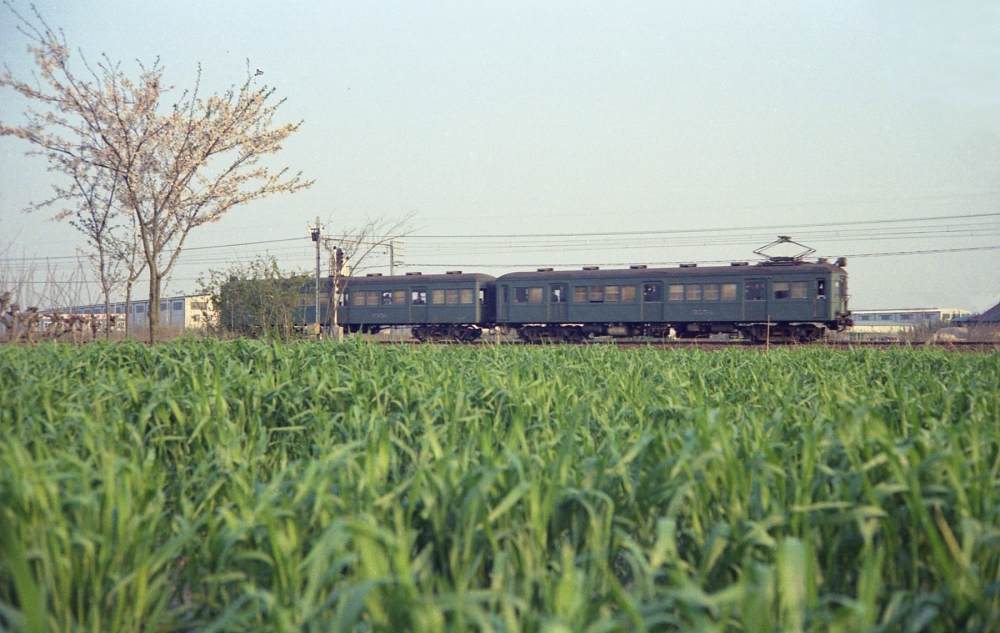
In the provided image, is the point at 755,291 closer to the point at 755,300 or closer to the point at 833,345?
the point at 755,300

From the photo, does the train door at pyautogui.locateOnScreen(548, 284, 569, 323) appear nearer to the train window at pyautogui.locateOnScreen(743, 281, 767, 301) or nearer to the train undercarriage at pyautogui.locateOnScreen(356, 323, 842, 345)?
the train undercarriage at pyautogui.locateOnScreen(356, 323, 842, 345)

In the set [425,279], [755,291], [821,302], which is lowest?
[821,302]

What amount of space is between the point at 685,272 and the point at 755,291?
7.86ft

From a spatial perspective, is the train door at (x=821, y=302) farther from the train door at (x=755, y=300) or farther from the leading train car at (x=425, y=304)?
the leading train car at (x=425, y=304)

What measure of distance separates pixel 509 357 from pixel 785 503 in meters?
5.80

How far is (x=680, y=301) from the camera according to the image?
2652cm

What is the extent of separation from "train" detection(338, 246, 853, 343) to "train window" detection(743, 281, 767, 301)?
3 cm

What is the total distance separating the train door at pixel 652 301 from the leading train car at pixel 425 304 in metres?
5.94

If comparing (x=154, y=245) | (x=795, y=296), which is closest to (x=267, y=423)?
(x=154, y=245)

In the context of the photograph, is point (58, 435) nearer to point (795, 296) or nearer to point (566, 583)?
point (566, 583)

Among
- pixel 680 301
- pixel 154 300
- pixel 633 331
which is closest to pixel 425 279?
pixel 633 331

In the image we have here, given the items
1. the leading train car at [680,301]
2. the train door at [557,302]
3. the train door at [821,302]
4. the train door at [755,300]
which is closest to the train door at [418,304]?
the leading train car at [680,301]

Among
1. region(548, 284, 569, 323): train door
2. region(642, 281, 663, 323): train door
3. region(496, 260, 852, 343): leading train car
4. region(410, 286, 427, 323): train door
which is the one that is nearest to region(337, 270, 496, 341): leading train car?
region(410, 286, 427, 323): train door

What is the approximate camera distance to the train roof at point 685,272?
A: 25.4 m
